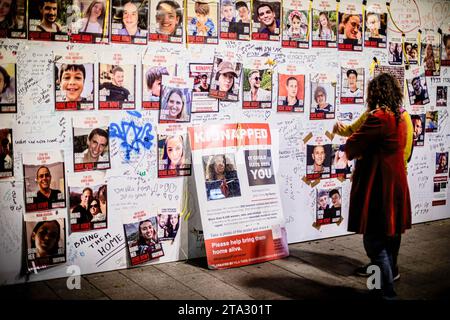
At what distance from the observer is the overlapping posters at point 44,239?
5.09 metres

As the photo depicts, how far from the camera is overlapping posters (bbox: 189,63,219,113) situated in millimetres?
5750

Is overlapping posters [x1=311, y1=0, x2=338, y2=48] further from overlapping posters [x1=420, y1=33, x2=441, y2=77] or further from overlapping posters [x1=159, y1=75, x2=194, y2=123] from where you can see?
overlapping posters [x1=159, y1=75, x2=194, y2=123]

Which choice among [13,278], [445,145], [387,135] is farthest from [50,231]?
[445,145]

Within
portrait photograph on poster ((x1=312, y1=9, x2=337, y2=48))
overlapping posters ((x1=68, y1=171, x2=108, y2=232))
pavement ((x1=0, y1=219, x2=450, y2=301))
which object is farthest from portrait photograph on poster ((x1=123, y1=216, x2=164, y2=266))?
portrait photograph on poster ((x1=312, y1=9, x2=337, y2=48))

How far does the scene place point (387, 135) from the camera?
4.68 m

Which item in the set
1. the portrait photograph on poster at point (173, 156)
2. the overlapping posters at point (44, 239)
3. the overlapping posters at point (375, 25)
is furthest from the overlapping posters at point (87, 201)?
the overlapping posters at point (375, 25)

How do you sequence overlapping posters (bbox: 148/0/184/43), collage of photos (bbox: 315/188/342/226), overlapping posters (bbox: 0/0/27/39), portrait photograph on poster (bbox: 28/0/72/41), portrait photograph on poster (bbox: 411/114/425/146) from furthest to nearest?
portrait photograph on poster (bbox: 411/114/425/146) < collage of photos (bbox: 315/188/342/226) < overlapping posters (bbox: 148/0/184/43) < portrait photograph on poster (bbox: 28/0/72/41) < overlapping posters (bbox: 0/0/27/39)

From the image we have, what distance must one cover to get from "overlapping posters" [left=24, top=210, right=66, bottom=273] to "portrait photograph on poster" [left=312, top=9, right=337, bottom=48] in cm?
332

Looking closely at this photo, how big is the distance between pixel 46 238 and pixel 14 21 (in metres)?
1.87

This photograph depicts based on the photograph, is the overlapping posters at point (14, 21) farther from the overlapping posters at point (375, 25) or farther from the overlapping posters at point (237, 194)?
the overlapping posters at point (375, 25)

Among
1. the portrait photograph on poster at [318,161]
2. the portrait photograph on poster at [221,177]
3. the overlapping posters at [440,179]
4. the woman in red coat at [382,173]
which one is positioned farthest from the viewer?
the overlapping posters at [440,179]

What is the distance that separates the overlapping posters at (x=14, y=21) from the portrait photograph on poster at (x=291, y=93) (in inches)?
105

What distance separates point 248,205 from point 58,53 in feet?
7.59

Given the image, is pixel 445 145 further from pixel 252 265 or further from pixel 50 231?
pixel 50 231
